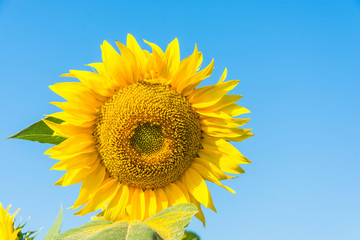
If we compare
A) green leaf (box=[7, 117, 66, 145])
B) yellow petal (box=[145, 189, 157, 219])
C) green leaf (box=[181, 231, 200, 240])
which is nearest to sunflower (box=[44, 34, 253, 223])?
yellow petal (box=[145, 189, 157, 219])

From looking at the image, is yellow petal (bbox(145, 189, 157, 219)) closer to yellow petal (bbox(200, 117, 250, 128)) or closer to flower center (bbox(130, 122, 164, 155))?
flower center (bbox(130, 122, 164, 155))

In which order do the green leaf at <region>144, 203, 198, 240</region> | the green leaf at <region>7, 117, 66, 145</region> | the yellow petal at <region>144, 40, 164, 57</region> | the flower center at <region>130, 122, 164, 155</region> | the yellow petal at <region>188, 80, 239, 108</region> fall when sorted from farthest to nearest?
the flower center at <region>130, 122, 164, 155</region> → the yellow petal at <region>188, 80, 239, 108</region> → the yellow petal at <region>144, 40, 164, 57</region> → the green leaf at <region>7, 117, 66, 145</region> → the green leaf at <region>144, 203, 198, 240</region>

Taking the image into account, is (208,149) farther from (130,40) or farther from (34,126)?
(34,126)

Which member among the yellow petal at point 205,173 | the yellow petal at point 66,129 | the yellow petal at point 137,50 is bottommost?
the yellow petal at point 66,129

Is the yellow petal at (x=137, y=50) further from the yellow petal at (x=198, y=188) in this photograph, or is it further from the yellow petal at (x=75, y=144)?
the yellow petal at (x=198, y=188)

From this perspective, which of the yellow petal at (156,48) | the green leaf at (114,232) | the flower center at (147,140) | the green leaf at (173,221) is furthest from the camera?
the flower center at (147,140)

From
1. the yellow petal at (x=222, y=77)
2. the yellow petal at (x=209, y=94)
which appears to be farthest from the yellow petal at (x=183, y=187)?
the yellow petal at (x=222, y=77)

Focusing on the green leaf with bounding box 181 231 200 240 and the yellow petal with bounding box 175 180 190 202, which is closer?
the yellow petal with bounding box 175 180 190 202

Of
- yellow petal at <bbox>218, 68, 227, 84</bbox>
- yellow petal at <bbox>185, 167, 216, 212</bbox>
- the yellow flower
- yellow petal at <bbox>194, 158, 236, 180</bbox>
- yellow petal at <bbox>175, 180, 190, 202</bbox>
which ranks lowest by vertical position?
the yellow flower
